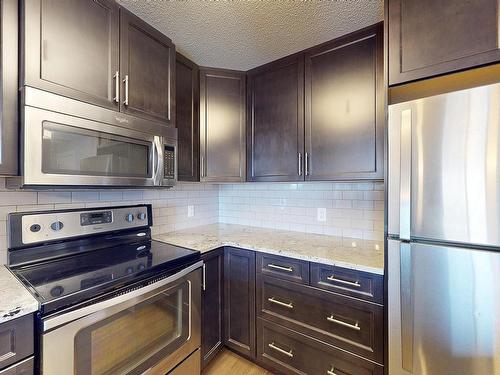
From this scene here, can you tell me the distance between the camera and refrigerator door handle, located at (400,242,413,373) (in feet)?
3.65

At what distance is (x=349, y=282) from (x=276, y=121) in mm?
1245

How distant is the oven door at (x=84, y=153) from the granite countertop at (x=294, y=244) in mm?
613

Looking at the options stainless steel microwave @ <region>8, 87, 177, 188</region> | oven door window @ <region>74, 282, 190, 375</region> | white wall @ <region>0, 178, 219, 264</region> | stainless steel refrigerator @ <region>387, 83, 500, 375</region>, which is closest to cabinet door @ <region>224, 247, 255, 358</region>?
oven door window @ <region>74, 282, 190, 375</region>

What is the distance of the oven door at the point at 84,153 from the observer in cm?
97

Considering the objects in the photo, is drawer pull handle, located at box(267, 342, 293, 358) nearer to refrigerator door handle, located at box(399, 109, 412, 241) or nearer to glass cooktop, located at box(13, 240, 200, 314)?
glass cooktop, located at box(13, 240, 200, 314)

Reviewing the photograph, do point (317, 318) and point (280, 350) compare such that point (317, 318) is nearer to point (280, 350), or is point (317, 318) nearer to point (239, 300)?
point (280, 350)

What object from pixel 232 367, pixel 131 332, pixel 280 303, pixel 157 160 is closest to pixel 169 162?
pixel 157 160

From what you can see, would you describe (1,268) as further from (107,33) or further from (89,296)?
(107,33)

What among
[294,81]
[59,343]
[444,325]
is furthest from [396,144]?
[59,343]

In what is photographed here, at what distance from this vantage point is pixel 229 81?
2.08 meters

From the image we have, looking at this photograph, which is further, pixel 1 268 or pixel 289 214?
pixel 289 214

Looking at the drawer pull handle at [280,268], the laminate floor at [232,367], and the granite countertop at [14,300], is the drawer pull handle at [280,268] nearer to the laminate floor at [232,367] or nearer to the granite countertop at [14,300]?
the laminate floor at [232,367]

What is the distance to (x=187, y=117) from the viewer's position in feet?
6.22

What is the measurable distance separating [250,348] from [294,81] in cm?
199
